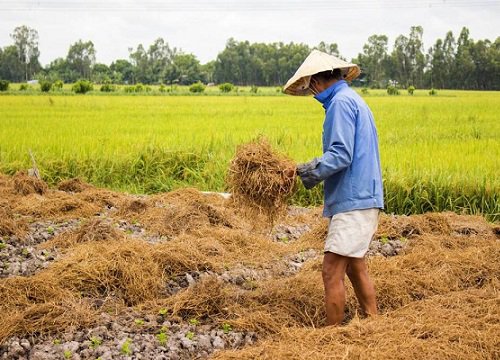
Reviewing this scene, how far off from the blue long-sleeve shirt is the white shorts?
4cm

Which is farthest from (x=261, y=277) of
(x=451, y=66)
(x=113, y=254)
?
(x=451, y=66)

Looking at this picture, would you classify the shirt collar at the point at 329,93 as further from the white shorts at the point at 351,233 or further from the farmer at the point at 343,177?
the white shorts at the point at 351,233

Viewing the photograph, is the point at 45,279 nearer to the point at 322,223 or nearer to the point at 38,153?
the point at 322,223

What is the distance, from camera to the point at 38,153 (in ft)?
33.8

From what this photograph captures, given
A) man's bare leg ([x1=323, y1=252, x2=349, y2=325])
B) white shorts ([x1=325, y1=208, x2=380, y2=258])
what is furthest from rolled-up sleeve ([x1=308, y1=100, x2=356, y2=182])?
man's bare leg ([x1=323, y1=252, x2=349, y2=325])

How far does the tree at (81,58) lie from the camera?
240ft

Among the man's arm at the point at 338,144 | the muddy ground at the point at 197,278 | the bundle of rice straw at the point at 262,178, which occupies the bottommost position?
the muddy ground at the point at 197,278

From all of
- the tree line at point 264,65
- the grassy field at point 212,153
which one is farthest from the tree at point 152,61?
the grassy field at point 212,153

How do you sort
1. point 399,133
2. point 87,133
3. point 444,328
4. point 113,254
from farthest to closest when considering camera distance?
point 399,133
point 87,133
point 113,254
point 444,328

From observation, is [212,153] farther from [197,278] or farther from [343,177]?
[343,177]

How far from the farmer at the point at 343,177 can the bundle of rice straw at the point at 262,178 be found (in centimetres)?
23

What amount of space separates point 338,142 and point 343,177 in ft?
0.70

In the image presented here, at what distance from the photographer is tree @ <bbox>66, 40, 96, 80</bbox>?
7312 cm

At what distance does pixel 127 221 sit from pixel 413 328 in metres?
3.77
